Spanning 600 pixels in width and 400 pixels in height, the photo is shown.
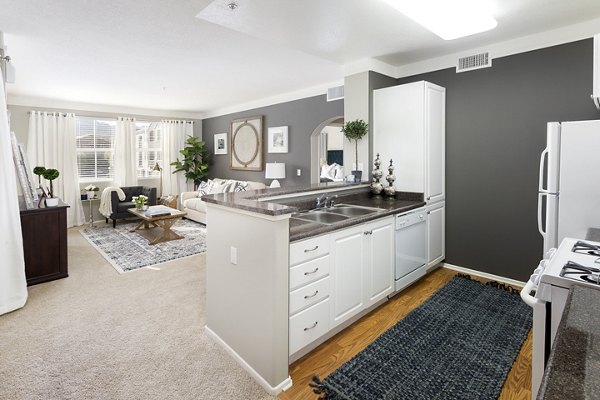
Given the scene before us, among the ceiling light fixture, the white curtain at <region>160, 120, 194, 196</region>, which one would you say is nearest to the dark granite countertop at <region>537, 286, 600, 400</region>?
the ceiling light fixture

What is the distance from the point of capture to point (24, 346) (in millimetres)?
2406

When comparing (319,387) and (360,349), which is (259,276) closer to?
(319,387)

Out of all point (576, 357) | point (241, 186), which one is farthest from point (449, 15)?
point (241, 186)

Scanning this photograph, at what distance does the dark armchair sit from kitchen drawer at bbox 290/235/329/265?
18.5 ft

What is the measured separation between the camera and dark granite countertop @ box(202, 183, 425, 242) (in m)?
2.06

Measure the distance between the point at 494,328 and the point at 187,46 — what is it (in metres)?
3.96

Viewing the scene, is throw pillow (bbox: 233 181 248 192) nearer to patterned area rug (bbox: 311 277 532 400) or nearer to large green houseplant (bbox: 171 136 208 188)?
large green houseplant (bbox: 171 136 208 188)

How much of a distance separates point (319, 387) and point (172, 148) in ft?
23.9

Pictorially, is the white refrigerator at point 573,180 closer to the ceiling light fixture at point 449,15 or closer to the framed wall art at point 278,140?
the ceiling light fixture at point 449,15

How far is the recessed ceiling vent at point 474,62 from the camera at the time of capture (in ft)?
11.5

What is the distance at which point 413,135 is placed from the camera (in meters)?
3.61

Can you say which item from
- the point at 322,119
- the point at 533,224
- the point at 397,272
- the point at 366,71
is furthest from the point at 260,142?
the point at 533,224

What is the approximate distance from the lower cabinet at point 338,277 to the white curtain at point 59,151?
21.1 ft

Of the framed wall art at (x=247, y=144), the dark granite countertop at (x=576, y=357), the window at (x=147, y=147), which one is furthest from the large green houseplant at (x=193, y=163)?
the dark granite countertop at (x=576, y=357)
